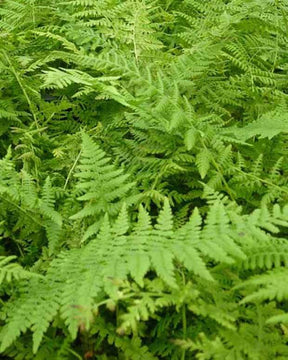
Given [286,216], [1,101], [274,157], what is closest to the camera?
[286,216]

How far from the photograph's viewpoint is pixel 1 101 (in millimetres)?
2529

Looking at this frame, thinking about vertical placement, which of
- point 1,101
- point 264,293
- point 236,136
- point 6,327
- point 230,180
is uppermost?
point 1,101

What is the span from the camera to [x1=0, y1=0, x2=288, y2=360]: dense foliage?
4.87 ft

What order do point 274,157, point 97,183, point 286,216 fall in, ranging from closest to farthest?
point 286,216
point 97,183
point 274,157

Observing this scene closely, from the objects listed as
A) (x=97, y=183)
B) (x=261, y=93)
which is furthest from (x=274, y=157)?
(x=97, y=183)

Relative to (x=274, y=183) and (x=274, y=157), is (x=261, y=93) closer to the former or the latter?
(x=274, y=157)

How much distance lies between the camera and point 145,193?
198cm

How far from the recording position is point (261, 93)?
263cm

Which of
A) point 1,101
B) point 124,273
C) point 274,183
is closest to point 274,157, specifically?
point 274,183

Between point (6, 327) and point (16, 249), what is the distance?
0.61m

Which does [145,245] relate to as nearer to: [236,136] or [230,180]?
[230,180]

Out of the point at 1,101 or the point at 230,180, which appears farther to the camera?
the point at 1,101

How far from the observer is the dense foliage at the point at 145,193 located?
149 centimetres

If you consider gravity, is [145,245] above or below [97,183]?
below
